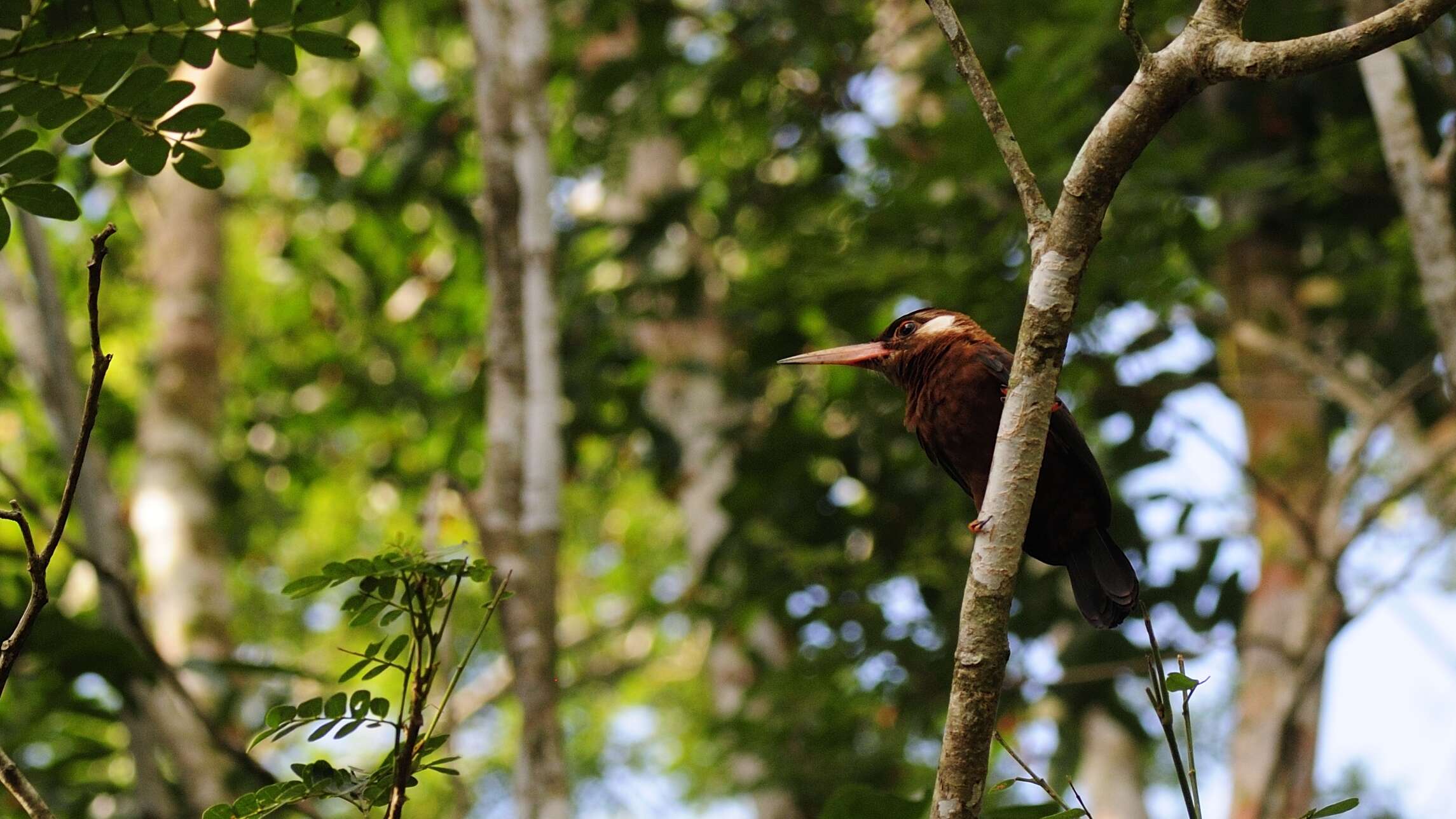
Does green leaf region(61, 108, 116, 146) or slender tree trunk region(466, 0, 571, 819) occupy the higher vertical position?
slender tree trunk region(466, 0, 571, 819)

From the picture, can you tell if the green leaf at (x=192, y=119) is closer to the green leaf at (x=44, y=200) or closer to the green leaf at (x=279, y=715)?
the green leaf at (x=44, y=200)

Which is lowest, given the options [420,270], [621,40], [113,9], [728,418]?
[113,9]

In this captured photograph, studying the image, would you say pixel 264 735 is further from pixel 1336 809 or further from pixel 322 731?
pixel 1336 809

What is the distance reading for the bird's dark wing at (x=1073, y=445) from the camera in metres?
2.87

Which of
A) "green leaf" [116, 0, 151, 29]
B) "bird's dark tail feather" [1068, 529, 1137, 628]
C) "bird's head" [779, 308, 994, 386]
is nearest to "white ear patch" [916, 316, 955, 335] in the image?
"bird's head" [779, 308, 994, 386]

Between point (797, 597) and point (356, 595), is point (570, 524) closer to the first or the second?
point (797, 597)

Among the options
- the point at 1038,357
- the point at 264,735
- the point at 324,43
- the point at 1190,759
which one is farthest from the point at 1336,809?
the point at 324,43

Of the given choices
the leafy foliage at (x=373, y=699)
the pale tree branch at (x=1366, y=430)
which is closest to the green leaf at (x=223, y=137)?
the leafy foliage at (x=373, y=699)

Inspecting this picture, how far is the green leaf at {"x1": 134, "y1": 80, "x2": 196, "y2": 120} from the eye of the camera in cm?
217

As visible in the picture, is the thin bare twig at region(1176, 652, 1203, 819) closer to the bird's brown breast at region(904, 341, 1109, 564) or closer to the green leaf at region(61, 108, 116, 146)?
the bird's brown breast at region(904, 341, 1109, 564)

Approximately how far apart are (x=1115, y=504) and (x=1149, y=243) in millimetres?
912

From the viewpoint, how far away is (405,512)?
7.72m

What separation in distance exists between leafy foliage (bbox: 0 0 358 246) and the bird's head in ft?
4.46

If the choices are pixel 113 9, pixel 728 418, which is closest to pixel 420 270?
pixel 728 418
